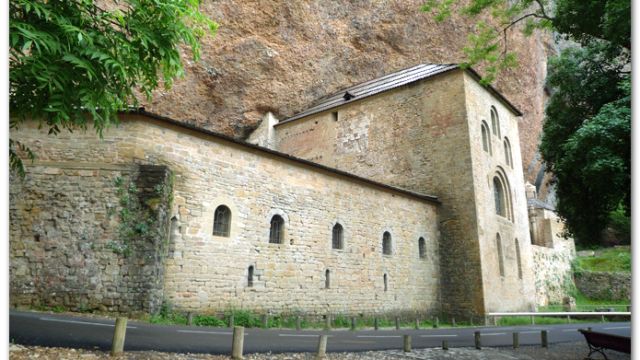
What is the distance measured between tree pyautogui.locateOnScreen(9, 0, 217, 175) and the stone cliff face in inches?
622

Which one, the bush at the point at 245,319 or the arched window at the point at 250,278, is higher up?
the arched window at the point at 250,278

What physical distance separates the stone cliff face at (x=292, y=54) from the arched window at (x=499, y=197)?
11823mm

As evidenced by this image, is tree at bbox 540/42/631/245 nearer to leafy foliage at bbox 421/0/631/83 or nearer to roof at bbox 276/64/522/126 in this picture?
leafy foliage at bbox 421/0/631/83

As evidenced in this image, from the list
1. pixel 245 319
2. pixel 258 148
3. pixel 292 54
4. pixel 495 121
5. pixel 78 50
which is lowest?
pixel 245 319

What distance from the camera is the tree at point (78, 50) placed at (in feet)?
15.6

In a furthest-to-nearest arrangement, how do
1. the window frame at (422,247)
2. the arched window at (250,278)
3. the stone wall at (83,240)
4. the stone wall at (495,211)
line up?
the stone wall at (495,211) → the window frame at (422,247) → the arched window at (250,278) → the stone wall at (83,240)

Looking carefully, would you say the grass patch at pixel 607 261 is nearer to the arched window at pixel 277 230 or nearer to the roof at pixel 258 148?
the roof at pixel 258 148

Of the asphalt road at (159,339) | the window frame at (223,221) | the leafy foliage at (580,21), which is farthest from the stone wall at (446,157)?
the window frame at (223,221)

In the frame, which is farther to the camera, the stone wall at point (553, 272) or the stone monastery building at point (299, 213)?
the stone wall at point (553, 272)

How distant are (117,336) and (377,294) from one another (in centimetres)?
1071

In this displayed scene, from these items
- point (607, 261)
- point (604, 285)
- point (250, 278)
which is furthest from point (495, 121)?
point (607, 261)

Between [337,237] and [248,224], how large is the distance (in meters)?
3.64

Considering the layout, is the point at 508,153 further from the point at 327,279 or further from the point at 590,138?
the point at 590,138

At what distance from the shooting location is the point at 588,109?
10172 millimetres
